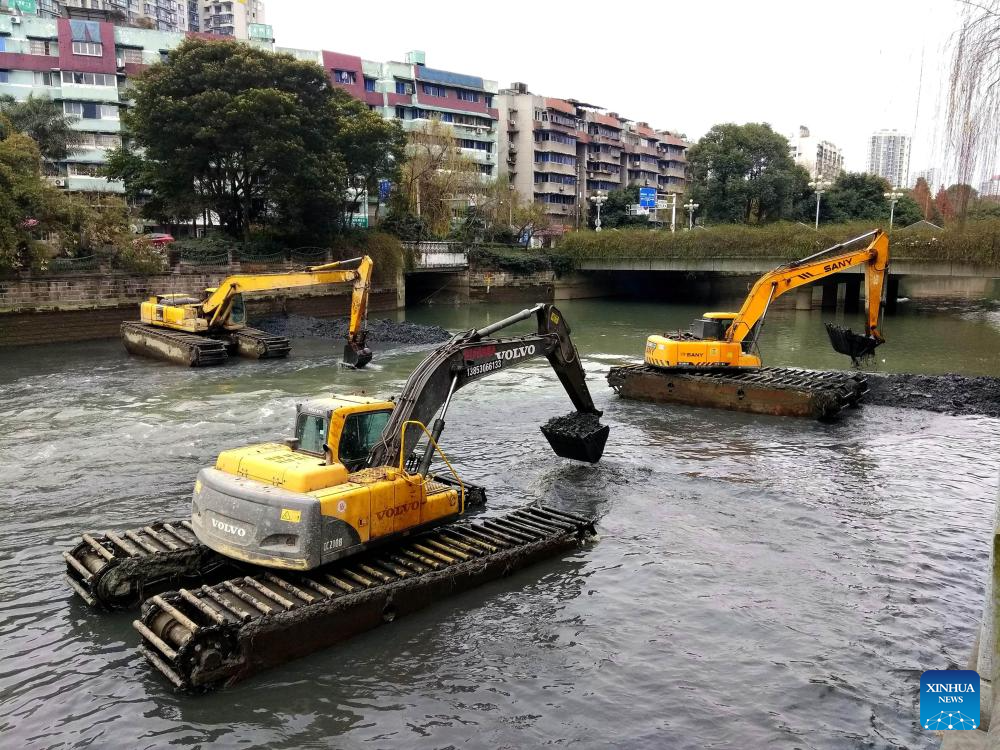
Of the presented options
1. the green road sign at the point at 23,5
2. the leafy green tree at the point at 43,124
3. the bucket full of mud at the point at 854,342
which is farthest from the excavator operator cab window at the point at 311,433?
the green road sign at the point at 23,5

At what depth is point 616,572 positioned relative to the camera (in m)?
11.4

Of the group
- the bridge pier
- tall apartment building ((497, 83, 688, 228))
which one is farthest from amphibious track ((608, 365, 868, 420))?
tall apartment building ((497, 83, 688, 228))

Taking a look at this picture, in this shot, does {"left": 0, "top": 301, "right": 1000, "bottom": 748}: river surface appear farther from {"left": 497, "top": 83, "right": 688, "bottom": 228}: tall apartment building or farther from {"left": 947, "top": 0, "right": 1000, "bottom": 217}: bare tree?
{"left": 497, "top": 83, "right": 688, "bottom": 228}: tall apartment building

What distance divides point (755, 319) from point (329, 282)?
51.1 ft

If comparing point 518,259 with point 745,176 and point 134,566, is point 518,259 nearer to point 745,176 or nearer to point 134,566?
point 745,176

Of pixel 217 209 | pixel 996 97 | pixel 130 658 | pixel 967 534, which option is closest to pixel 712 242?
pixel 217 209

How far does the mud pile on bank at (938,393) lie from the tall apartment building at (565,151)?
59.7 meters

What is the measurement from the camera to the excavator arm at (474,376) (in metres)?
10.9

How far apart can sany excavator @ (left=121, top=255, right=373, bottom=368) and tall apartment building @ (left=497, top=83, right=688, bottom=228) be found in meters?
53.8

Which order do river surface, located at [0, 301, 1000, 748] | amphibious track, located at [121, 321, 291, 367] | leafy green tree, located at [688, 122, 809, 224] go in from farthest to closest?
1. leafy green tree, located at [688, 122, 809, 224]
2. amphibious track, located at [121, 321, 291, 367]
3. river surface, located at [0, 301, 1000, 748]

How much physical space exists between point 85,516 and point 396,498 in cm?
665

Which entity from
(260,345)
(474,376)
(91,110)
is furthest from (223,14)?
(474,376)

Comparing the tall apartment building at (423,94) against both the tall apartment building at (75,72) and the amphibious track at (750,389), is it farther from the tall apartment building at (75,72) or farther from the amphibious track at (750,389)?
the amphibious track at (750,389)

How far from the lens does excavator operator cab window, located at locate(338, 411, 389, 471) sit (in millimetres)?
10648
